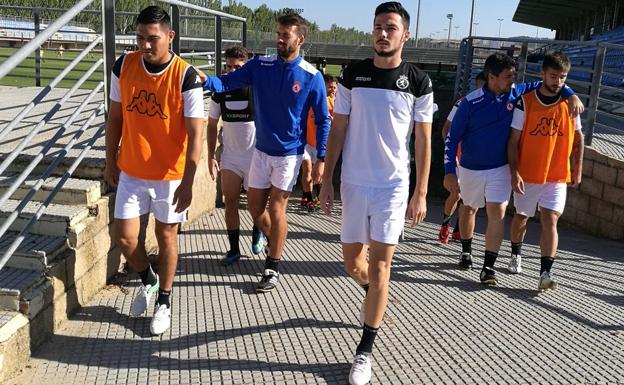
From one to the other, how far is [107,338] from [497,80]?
3714 mm

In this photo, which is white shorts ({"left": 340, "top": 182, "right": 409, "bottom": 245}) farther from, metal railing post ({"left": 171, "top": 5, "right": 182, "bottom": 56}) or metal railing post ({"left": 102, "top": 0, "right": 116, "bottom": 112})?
metal railing post ({"left": 171, "top": 5, "right": 182, "bottom": 56})

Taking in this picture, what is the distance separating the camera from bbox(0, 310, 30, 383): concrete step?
10.3 ft

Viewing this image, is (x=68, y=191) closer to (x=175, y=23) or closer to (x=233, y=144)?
(x=233, y=144)

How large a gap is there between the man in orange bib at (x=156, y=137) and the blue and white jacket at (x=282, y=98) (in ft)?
2.71

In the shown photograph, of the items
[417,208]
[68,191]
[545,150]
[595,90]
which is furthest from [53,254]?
[595,90]

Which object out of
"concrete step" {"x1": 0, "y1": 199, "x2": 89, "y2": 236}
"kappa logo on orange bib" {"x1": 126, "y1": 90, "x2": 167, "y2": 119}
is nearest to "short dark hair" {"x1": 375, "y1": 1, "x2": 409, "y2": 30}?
"kappa logo on orange bib" {"x1": 126, "y1": 90, "x2": 167, "y2": 119}

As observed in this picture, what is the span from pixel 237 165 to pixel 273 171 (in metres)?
0.69

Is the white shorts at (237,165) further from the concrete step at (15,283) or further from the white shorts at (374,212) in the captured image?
the concrete step at (15,283)

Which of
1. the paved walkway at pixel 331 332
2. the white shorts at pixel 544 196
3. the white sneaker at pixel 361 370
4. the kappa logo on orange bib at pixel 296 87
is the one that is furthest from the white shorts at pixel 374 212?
the white shorts at pixel 544 196

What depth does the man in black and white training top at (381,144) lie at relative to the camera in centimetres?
344

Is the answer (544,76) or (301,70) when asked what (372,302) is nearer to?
(301,70)

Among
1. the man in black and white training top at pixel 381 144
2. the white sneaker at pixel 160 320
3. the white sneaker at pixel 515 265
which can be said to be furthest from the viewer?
the white sneaker at pixel 515 265

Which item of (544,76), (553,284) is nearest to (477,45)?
(544,76)

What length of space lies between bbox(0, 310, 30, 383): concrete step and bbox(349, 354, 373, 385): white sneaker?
1.84 metres
